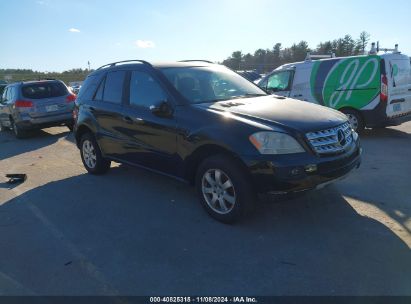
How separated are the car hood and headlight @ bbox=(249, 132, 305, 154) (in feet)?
0.45

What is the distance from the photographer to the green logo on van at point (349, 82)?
8.54m

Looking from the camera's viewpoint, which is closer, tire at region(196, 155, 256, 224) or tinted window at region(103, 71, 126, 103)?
tire at region(196, 155, 256, 224)

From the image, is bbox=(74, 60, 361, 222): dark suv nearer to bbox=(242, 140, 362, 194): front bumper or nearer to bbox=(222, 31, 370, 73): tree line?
bbox=(242, 140, 362, 194): front bumper

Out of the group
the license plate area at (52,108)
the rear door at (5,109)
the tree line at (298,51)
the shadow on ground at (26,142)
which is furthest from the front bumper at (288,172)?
the tree line at (298,51)

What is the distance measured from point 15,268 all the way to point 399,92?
8.24 meters

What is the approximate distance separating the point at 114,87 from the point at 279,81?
5.64 metres

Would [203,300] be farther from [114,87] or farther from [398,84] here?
[398,84]

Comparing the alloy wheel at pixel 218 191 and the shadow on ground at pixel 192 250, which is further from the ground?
the alloy wheel at pixel 218 191

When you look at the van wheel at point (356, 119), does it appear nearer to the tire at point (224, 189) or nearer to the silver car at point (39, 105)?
the tire at point (224, 189)

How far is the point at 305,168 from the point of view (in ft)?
12.4

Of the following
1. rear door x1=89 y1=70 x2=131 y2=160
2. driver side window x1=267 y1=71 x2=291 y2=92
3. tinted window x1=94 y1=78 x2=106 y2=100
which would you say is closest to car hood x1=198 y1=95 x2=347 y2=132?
rear door x1=89 y1=70 x2=131 y2=160

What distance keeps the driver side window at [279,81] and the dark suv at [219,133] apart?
15.2 feet

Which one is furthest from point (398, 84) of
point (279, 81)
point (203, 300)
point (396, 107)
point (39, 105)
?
point (39, 105)

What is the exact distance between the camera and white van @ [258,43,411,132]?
27.7 ft
